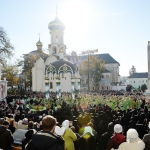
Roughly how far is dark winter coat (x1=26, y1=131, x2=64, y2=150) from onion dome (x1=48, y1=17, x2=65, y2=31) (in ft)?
195

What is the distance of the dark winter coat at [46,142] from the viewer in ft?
11.9

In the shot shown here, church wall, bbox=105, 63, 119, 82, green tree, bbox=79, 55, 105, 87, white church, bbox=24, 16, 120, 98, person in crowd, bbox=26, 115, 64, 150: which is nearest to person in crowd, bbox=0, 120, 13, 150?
person in crowd, bbox=26, 115, 64, 150

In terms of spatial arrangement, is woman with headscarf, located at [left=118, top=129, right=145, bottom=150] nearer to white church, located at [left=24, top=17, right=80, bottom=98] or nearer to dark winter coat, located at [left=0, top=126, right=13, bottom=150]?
dark winter coat, located at [left=0, top=126, right=13, bottom=150]

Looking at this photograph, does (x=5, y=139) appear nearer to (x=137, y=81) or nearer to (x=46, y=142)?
(x=46, y=142)

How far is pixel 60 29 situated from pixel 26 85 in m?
15.4

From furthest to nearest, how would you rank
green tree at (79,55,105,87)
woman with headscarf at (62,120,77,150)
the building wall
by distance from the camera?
1. the building wall
2. green tree at (79,55,105,87)
3. woman with headscarf at (62,120,77,150)

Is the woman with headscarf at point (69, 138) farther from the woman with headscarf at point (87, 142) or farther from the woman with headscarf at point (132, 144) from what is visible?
the woman with headscarf at point (132, 144)

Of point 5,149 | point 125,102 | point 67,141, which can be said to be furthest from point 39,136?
point 125,102

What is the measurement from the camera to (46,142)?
3.64 meters

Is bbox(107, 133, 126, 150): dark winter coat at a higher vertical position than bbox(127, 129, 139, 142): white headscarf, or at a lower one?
lower

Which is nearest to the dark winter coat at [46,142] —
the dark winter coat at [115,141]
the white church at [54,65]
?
the dark winter coat at [115,141]

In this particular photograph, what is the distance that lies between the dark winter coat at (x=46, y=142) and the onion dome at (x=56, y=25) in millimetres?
59350

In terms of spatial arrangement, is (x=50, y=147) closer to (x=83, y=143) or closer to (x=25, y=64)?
(x=83, y=143)

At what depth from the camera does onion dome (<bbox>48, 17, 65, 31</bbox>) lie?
61750 millimetres
